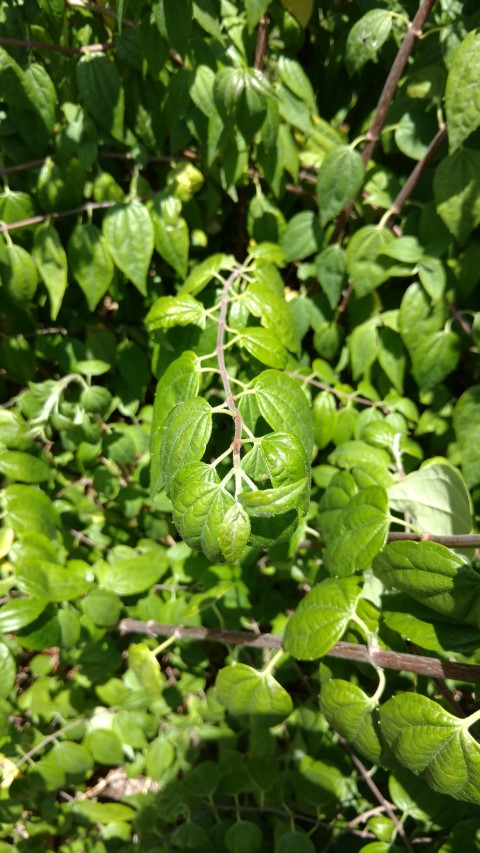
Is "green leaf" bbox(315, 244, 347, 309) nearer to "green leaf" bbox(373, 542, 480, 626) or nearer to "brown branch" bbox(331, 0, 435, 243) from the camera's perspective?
"brown branch" bbox(331, 0, 435, 243)

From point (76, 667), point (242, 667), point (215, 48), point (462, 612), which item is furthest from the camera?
point (76, 667)

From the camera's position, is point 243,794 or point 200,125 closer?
point 200,125

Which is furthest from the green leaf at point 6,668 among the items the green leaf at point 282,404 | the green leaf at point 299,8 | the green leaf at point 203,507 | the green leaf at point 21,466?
the green leaf at point 299,8

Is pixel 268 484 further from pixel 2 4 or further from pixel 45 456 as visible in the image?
pixel 2 4

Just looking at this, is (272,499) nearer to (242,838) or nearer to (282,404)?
(282,404)

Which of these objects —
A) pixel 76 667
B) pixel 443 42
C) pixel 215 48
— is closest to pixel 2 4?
pixel 215 48

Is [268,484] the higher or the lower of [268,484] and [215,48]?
the lower

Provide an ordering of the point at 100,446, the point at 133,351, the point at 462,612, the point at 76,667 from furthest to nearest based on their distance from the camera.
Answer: the point at 76,667 → the point at 133,351 → the point at 100,446 → the point at 462,612

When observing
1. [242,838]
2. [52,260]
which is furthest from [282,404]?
[242,838]

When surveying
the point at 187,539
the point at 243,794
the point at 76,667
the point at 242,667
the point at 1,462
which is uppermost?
the point at 187,539
